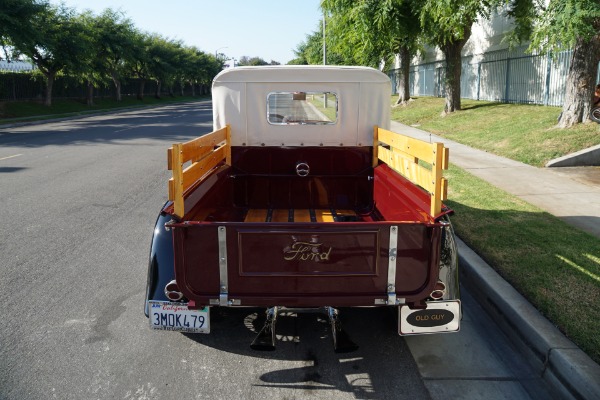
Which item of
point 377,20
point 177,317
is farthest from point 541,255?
point 377,20

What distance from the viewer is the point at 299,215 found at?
541 centimetres

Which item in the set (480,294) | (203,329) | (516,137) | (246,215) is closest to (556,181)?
(516,137)

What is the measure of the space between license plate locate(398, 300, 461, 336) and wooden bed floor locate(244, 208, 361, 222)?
1.93 metres

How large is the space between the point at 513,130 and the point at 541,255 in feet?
32.3

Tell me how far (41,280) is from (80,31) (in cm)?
3586

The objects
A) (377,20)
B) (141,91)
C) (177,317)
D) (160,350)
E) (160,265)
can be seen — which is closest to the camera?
(177,317)

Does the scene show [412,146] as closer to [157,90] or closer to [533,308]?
[533,308]

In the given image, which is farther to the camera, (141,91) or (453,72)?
(141,91)

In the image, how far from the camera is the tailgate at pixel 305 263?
3.16 meters

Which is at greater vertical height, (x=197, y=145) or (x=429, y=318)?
(x=197, y=145)

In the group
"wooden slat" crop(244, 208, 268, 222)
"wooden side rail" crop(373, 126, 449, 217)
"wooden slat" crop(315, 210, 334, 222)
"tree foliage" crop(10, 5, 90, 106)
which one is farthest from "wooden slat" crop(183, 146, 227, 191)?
"tree foliage" crop(10, 5, 90, 106)

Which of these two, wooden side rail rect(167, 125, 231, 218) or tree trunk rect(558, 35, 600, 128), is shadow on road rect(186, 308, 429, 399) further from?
tree trunk rect(558, 35, 600, 128)

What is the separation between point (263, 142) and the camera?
5.64 m

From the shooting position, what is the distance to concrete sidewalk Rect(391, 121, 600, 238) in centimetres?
685
